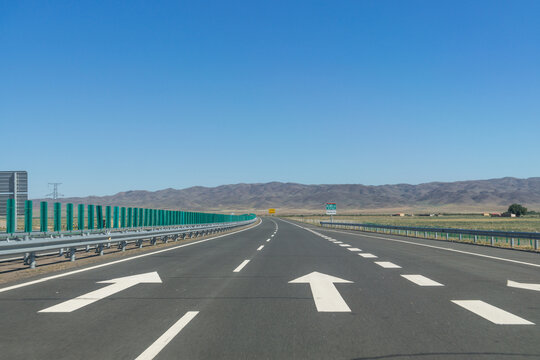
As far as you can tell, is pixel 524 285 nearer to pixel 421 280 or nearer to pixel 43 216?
pixel 421 280

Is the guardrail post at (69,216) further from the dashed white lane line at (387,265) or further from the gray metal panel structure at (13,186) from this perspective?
the dashed white lane line at (387,265)

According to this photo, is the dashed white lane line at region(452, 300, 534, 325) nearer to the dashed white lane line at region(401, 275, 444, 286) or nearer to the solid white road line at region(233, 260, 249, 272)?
the dashed white lane line at region(401, 275, 444, 286)

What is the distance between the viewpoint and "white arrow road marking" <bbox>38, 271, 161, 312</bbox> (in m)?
7.56

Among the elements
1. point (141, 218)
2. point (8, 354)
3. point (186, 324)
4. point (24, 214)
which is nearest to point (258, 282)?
point (186, 324)

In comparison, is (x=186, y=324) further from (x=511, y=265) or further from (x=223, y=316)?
(x=511, y=265)

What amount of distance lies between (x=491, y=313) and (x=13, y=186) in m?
17.5

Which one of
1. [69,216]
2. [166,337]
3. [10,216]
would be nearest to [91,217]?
[69,216]

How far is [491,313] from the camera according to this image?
707 cm

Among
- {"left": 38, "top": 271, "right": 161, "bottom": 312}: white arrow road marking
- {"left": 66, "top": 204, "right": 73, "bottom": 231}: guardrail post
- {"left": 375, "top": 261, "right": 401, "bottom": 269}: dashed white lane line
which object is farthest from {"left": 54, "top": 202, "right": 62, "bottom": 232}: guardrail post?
{"left": 375, "top": 261, "right": 401, "bottom": 269}: dashed white lane line

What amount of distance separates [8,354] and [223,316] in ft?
8.87

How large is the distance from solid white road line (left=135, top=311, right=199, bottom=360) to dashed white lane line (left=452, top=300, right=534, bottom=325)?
156 inches

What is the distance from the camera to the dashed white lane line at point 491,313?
654 centimetres

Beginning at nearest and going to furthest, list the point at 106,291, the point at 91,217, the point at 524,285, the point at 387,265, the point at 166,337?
the point at 166,337 < the point at 106,291 < the point at 524,285 < the point at 387,265 < the point at 91,217

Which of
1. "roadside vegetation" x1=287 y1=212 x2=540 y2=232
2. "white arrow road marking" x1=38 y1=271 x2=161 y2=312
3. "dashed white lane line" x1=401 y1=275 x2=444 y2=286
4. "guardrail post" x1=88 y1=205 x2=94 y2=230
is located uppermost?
"guardrail post" x1=88 y1=205 x2=94 y2=230
